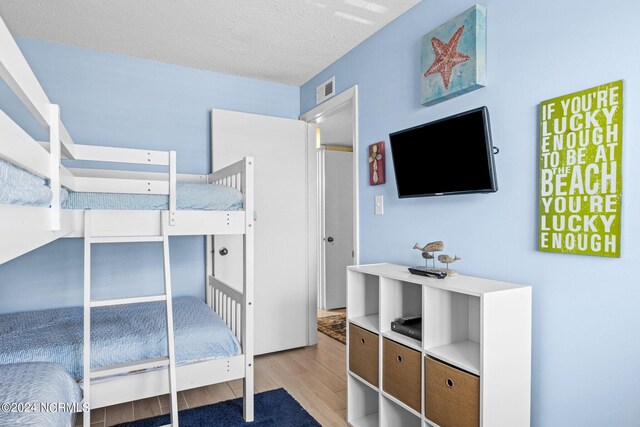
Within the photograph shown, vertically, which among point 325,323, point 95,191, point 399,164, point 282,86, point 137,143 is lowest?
point 325,323

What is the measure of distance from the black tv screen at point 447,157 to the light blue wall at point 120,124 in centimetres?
179

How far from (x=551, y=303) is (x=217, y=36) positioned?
2.52m

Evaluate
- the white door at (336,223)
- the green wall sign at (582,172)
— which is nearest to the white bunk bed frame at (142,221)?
the green wall sign at (582,172)

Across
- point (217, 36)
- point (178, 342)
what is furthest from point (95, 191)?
point (217, 36)

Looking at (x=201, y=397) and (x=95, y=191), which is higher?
(x=95, y=191)

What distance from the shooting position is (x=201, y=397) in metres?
2.54

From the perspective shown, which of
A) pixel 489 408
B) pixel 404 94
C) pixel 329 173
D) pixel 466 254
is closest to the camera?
pixel 489 408

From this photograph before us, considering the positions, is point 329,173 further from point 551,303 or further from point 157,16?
point 551,303

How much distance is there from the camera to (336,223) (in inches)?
193

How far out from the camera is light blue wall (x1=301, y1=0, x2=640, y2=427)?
4.50ft

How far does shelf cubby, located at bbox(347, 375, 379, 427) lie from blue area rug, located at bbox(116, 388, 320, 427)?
223 mm

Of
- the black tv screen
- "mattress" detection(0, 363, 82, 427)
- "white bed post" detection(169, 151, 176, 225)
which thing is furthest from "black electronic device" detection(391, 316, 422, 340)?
"mattress" detection(0, 363, 82, 427)

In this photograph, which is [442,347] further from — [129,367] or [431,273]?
[129,367]

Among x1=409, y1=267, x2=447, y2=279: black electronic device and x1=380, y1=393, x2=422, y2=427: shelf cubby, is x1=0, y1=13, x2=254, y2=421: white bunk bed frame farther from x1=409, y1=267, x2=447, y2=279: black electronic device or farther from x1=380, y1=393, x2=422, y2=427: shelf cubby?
x1=409, y1=267, x2=447, y2=279: black electronic device
